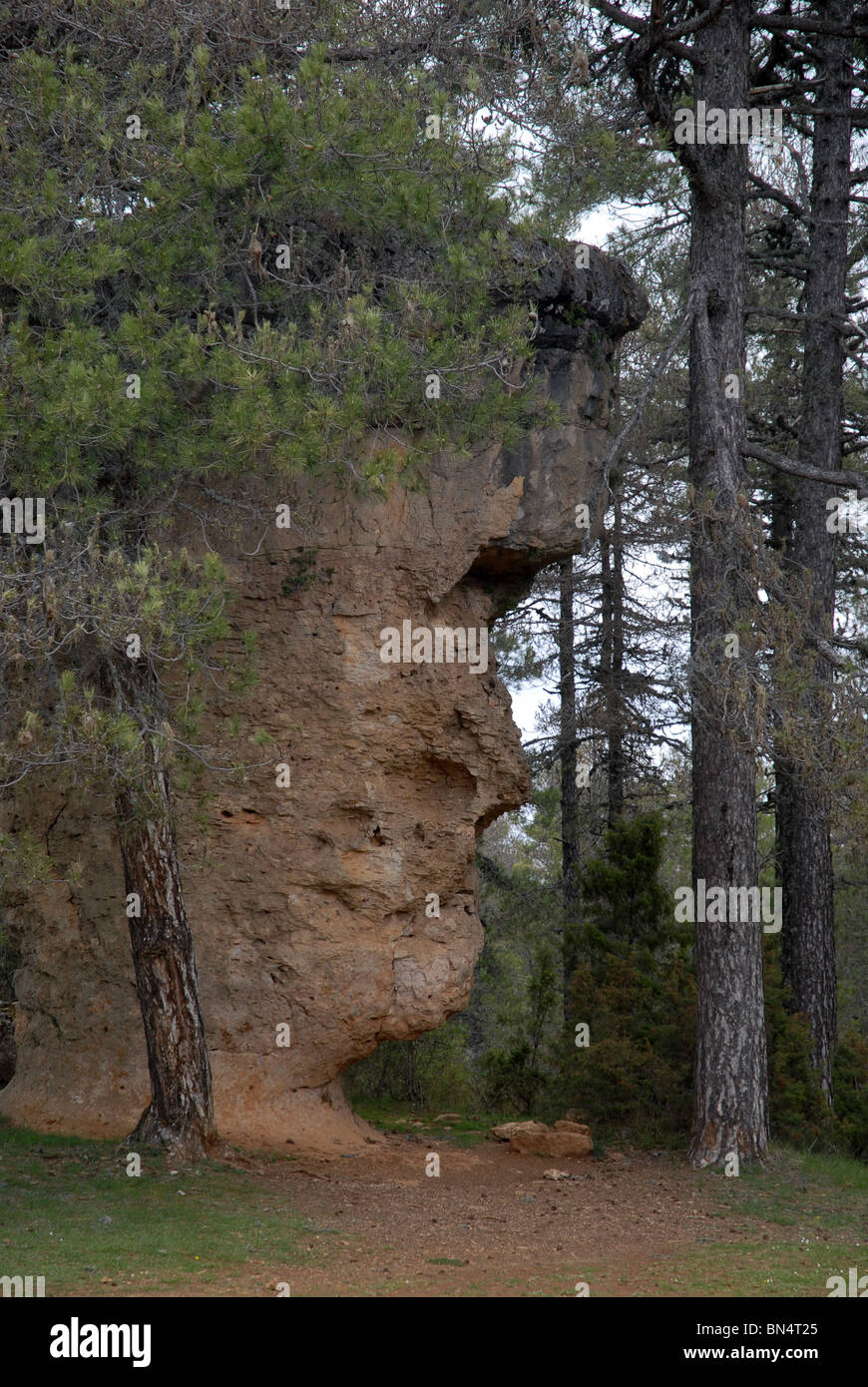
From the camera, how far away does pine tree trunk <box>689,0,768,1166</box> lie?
34.3 ft

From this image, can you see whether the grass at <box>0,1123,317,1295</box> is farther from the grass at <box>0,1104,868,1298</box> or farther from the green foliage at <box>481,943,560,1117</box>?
the green foliage at <box>481,943,560,1117</box>

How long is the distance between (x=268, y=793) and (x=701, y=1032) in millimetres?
4282

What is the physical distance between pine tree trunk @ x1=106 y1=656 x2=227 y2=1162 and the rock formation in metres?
1.41

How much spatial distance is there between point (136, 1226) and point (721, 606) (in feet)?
19.9

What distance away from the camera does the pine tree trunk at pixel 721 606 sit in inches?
412

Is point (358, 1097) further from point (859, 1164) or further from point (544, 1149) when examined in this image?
point (859, 1164)

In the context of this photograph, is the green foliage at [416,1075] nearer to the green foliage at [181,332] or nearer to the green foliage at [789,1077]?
the green foliage at [789,1077]

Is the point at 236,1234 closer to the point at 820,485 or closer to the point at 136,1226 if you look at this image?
the point at 136,1226

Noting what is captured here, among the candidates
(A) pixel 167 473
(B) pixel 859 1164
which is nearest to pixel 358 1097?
(B) pixel 859 1164

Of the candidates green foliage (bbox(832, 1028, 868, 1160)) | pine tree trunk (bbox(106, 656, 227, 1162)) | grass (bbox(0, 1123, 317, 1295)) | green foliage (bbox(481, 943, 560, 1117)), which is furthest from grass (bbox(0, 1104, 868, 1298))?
green foliage (bbox(481, 943, 560, 1117))

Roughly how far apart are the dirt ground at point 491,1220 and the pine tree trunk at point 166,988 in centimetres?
77

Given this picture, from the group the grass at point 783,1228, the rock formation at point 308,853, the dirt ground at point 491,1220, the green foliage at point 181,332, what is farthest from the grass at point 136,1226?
the green foliage at point 181,332

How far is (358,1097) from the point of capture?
1468 centimetres

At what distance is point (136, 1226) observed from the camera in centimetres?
747
